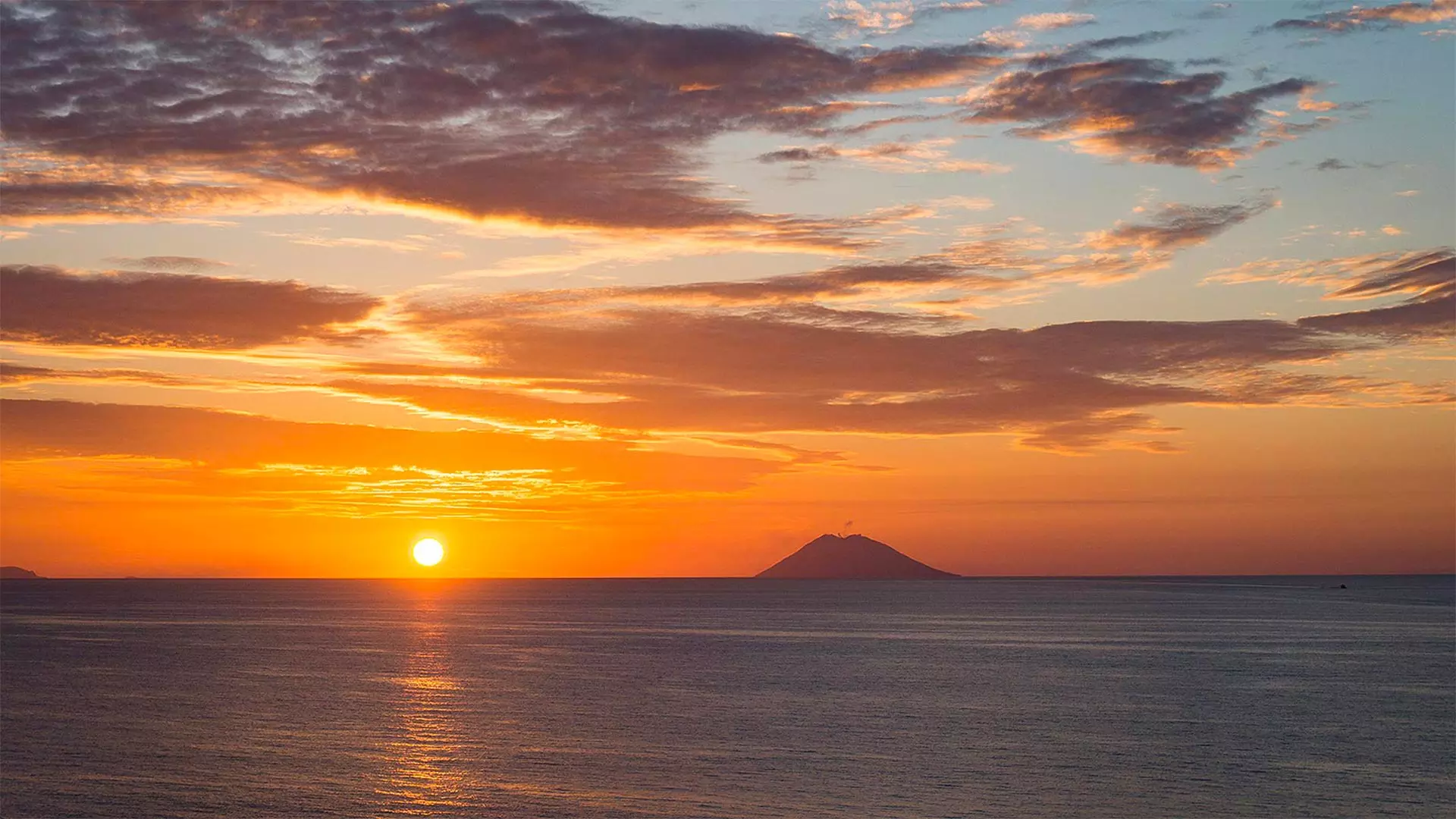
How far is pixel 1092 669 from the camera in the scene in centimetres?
10538

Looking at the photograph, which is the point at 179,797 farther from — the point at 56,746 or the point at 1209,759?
the point at 1209,759

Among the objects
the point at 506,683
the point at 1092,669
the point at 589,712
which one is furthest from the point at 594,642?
the point at 589,712

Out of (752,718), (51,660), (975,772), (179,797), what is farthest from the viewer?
(51,660)

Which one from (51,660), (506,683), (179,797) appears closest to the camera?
(179,797)

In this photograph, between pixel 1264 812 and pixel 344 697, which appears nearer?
pixel 1264 812

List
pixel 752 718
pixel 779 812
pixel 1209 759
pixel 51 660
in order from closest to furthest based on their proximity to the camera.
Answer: pixel 779 812 < pixel 1209 759 < pixel 752 718 < pixel 51 660

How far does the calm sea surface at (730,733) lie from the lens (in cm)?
5025

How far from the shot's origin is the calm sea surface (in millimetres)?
50250

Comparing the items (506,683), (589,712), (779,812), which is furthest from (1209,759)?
(506,683)

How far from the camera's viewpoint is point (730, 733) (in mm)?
67375

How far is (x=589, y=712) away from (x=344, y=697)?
18733mm

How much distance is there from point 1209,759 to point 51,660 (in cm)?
10212

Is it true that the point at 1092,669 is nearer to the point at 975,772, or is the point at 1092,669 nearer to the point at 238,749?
the point at 975,772

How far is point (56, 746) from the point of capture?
2463 inches
